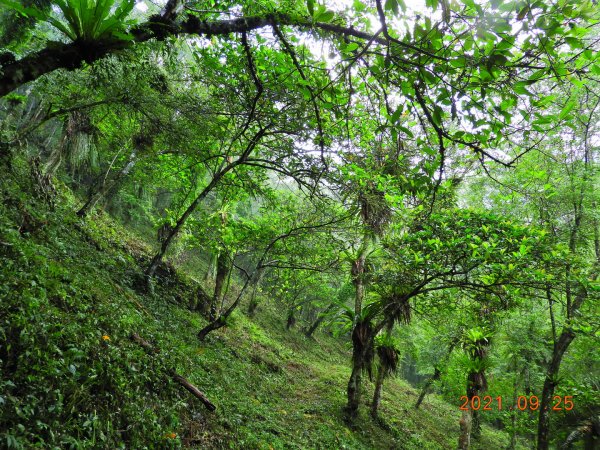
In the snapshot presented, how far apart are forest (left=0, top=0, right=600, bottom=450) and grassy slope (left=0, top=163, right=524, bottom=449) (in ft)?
0.09

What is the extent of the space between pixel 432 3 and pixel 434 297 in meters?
7.09

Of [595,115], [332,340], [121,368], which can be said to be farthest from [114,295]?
[332,340]

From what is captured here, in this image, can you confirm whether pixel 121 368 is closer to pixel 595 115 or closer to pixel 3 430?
pixel 3 430

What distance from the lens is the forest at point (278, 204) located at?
6.23 ft

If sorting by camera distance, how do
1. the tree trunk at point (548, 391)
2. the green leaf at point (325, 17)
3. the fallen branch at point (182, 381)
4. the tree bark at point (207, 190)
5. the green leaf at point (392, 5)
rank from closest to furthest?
the green leaf at point (392, 5) < the green leaf at point (325, 17) < the fallen branch at point (182, 381) < the tree bark at point (207, 190) < the tree trunk at point (548, 391)

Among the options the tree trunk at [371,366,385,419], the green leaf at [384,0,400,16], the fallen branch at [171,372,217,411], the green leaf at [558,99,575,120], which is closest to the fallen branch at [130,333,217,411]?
the fallen branch at [171,372,217,411]

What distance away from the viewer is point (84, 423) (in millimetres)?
2662

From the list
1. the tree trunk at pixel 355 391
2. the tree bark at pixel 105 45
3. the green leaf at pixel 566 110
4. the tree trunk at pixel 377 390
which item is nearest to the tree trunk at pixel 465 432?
the tree trunk at pixel 377 390

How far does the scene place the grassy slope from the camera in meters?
2.67

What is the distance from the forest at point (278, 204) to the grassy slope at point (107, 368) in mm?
27

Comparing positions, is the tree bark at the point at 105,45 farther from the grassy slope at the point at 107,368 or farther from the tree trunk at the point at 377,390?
the tree trunk at the point at 377,390

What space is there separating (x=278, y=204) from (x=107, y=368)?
14.7ft

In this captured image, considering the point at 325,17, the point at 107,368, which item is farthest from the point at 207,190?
the point at 325,17

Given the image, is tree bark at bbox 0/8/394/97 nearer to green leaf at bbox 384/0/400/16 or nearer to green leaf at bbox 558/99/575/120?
green leaf at bbox 384/0/400/16
